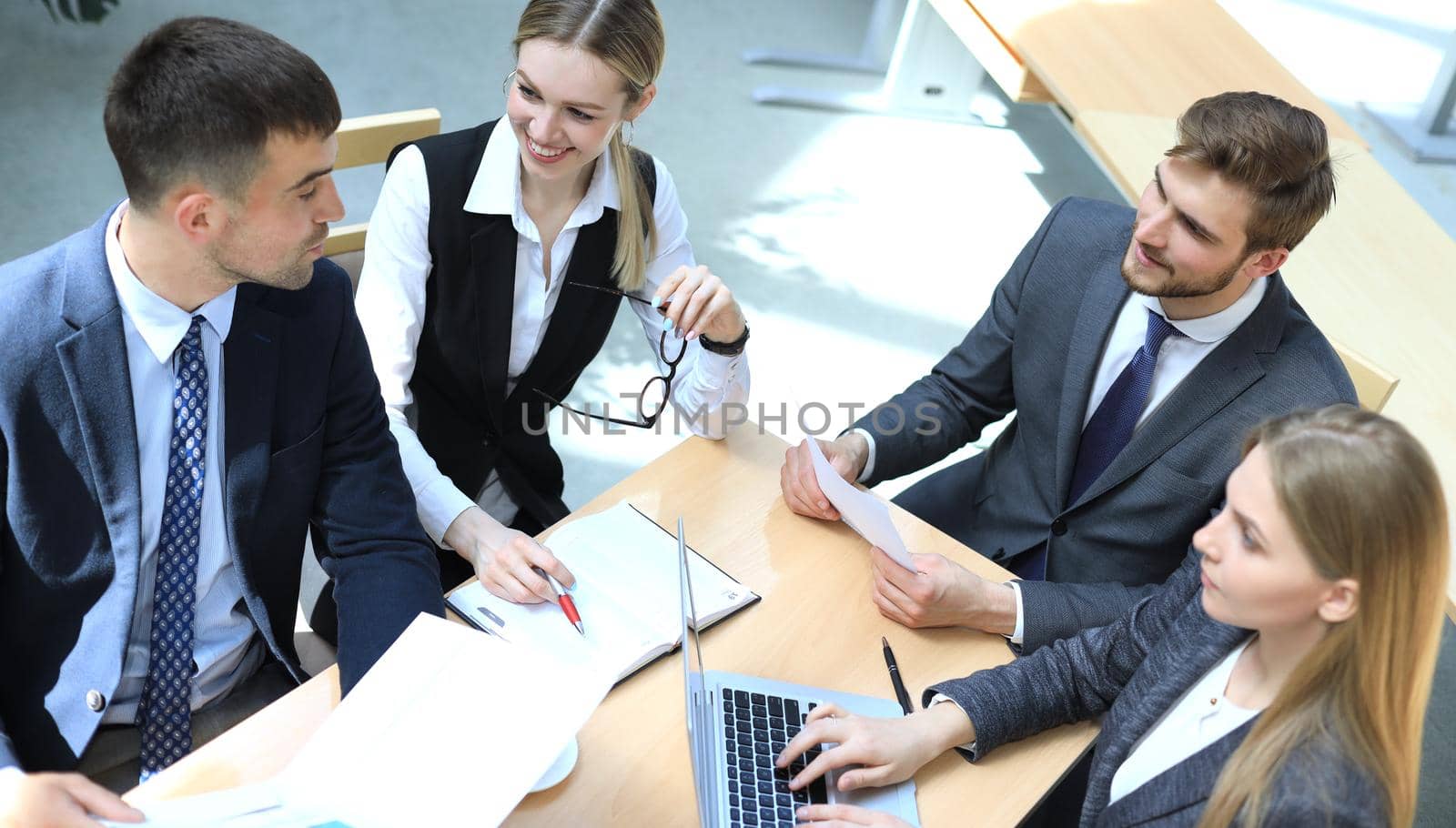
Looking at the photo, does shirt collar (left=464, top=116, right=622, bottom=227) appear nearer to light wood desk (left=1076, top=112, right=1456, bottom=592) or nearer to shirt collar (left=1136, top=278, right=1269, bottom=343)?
shirt collar (left=1136, top=278, right=1269, bottom=343)

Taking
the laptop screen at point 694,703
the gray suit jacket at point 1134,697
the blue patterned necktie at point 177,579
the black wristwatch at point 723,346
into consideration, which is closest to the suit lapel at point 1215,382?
the gray suit jacket at point 1134,697

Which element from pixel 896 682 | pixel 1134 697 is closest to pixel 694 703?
pixel 896 682

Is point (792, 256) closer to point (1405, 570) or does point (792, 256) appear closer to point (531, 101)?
point (531, 101)

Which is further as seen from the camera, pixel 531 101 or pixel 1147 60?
pixel 1147 60

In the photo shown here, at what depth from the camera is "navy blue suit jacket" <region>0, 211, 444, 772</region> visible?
1.44 meters

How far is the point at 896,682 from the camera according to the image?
1668 mm

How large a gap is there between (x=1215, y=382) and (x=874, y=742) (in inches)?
32.8

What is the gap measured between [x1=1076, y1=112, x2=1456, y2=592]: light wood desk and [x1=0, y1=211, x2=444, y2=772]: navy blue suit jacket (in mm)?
1834

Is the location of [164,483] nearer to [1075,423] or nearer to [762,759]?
[762,759]

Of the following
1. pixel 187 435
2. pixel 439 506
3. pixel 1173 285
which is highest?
pixel 1173 285

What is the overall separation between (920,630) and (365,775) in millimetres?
799

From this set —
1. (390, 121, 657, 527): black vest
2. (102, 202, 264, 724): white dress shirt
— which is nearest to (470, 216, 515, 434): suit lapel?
(390, 121, 657, 527): black vest

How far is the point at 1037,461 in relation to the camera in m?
2.12

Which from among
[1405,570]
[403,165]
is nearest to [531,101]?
[403,165]
